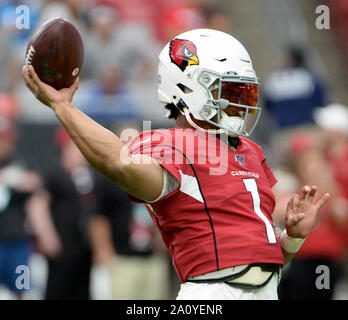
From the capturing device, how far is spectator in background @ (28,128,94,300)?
259 inches

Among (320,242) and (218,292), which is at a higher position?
(218,292)

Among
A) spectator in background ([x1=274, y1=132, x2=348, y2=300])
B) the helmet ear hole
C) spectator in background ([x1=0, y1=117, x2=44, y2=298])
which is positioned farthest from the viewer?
spectator in background ([x1=0, y1=117, x2=44, y2=298])

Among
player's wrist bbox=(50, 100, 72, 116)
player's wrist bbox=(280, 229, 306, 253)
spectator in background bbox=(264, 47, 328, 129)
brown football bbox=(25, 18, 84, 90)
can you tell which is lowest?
player's wrist bbox=(280, 229, 306, 253)

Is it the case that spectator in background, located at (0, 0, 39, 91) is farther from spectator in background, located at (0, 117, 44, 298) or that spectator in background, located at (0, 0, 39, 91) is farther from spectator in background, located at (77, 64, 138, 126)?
spectator in background, located at (0, 117, 44, 298)

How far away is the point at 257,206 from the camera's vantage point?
2959 mm

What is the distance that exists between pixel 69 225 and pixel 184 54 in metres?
3.87

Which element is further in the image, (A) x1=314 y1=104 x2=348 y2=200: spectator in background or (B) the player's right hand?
(A) x1=314 y1=104 x2=348 y2=200: spectator in background

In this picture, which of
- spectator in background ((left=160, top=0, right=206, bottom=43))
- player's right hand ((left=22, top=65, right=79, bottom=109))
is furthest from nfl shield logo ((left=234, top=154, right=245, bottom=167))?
spectator in background ((left=160, top=0, right=206, bottom=43))

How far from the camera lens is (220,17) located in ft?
29.4

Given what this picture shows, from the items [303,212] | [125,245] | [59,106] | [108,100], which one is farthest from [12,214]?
[59,106]

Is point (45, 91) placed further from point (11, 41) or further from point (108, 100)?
point (11, 41)

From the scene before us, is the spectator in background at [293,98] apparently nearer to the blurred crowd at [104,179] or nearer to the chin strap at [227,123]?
the blurred crowd at [104,179]
